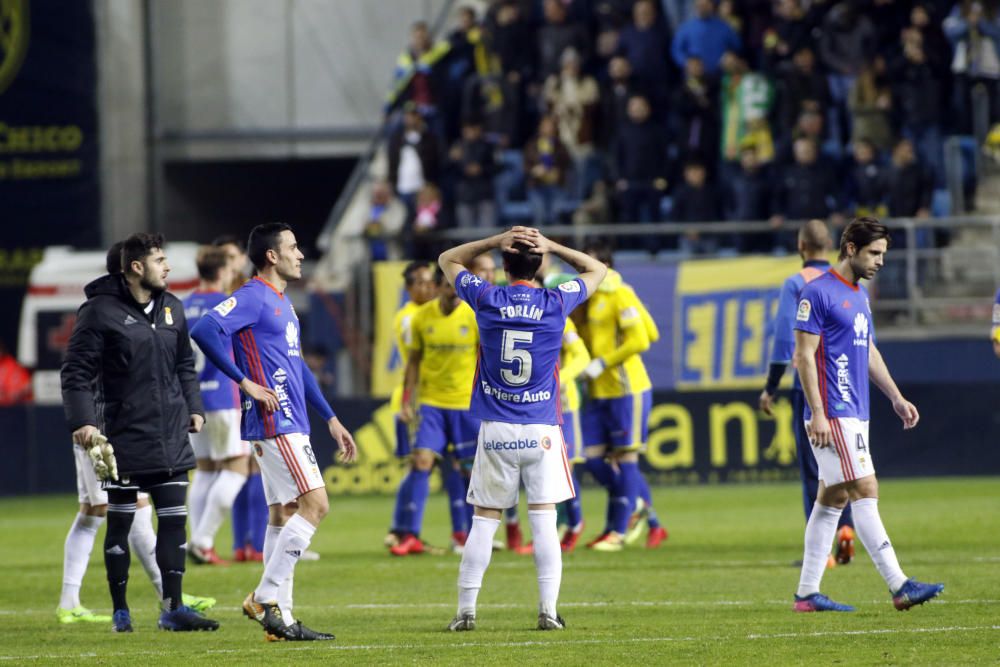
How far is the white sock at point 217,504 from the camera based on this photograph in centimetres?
1407

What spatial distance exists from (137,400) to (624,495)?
18.9 feet

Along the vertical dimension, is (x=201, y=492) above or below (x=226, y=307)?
below

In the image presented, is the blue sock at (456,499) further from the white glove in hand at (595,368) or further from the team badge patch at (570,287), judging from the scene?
the team badge patch at (570,287)

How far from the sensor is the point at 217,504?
1406 cm

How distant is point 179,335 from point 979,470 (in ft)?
43.6

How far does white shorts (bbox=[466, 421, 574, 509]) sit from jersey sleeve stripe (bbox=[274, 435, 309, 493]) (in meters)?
0.91

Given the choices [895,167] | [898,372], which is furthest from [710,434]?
[895,167]

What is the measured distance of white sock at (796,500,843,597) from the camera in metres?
9.98

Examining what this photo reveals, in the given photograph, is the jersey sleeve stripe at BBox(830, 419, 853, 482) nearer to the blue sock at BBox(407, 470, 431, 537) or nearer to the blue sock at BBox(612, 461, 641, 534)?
the blue sock at BBox(612, 461, 641, 534)

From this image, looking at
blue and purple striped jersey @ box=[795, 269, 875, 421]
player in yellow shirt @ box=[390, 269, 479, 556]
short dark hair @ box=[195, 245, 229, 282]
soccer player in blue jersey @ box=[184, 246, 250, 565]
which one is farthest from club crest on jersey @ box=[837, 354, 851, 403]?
soccer player in blue jersey @ box=[184, 246, 250, 565]

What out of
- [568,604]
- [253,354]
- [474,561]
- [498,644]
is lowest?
[568,604]

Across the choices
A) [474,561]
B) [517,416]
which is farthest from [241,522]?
[517,416]

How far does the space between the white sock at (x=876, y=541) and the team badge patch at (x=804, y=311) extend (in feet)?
3.48

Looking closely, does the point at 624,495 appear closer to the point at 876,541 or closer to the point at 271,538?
the point at 876,541
